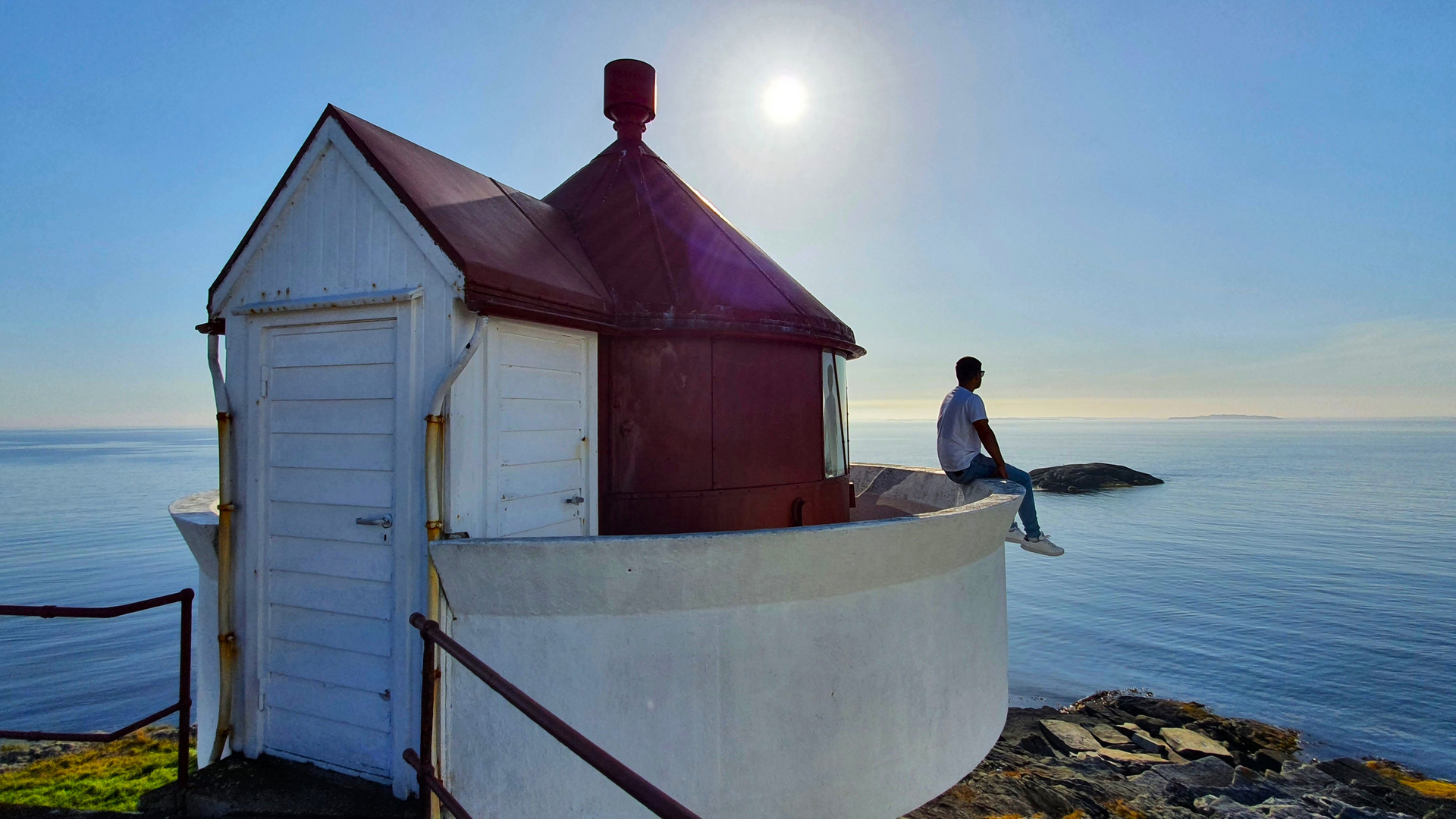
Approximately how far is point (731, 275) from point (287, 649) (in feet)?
15.7

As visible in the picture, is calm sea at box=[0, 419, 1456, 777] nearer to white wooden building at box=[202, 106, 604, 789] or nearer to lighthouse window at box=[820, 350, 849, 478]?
lighthouse window at box=[820, 350, 849, 478]

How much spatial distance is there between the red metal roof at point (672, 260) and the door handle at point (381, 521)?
2412mm

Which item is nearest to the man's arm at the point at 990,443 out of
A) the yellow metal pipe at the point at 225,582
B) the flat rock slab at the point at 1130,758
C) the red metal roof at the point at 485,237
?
the red metal roof at the point at 485,237

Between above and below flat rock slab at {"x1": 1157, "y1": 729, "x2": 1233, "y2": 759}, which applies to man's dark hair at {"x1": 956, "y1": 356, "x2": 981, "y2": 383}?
above

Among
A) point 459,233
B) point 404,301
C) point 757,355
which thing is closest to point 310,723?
point 404,301

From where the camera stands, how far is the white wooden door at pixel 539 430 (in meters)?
4.46

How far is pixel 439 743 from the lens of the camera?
13.0 feet

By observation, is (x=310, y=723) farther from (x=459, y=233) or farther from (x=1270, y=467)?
(x=1270, y=467)

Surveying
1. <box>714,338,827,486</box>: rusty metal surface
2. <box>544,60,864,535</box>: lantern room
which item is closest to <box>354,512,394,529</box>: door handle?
<box>544,60,864,535</box>: lantern room

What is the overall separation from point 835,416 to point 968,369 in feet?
5.05

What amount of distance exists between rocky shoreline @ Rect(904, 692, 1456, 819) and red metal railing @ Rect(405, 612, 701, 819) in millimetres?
8095

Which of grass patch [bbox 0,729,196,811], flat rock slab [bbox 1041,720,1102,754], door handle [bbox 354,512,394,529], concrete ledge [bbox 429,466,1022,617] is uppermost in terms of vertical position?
door handle [bbox 354,512,394,529]

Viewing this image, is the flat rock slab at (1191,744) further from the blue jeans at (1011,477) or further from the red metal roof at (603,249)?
the red metal roof at (603,249)

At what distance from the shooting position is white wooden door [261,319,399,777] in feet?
13.7
